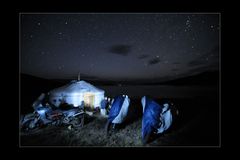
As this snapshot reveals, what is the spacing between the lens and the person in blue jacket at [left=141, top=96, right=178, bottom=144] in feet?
5.81

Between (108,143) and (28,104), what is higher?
(28,104)

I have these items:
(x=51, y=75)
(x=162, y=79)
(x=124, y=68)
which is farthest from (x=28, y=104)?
(x=162, y=79)

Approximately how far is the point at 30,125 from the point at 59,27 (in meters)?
1.31

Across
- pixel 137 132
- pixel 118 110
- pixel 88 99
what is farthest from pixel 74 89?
pixel 137 132

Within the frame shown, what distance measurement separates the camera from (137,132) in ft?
5.98

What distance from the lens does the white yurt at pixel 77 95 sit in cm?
184

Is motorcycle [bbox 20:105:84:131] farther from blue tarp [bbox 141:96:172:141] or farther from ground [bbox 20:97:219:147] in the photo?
blue tarp [bbox 141:96:172:141]

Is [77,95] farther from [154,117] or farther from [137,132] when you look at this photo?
[154,117]

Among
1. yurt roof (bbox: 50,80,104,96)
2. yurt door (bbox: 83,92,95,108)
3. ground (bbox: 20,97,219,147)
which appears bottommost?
ground (bbox: 20,97,219,147)

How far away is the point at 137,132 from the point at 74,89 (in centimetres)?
98

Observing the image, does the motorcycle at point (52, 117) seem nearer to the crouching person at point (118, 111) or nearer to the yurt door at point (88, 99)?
the yurt door at point (88, 99)

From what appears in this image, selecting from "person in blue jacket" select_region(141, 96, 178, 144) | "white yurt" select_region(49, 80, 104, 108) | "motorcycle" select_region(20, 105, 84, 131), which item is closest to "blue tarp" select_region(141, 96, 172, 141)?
"person in blue jacket" select_region(141, 96, 178, 144)
